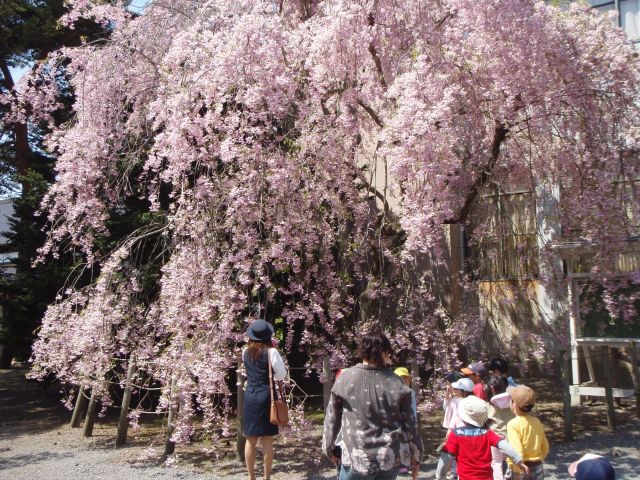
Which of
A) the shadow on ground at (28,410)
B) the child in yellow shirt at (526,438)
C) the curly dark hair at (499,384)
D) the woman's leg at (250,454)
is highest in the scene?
the curly dark hair at (499,384)

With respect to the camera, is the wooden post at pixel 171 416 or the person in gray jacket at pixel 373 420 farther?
the wooden post at pixel 171 416

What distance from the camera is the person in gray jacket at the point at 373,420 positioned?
339cm

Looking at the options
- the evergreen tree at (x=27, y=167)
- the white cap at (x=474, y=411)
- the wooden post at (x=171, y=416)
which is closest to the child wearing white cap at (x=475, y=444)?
the white cap at (x=474, y=411)

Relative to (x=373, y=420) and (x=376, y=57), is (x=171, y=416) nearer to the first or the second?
(x=373, y=420)

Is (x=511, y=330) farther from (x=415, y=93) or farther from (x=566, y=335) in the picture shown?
(x=415, y=93)

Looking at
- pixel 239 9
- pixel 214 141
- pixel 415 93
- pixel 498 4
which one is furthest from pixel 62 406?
pixel 498 4

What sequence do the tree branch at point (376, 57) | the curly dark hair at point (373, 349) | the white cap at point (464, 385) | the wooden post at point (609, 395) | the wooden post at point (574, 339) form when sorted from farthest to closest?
the wooden post at point (574, 339), the wooden post at point (609, 395), the tree branch at point (376, 57), the white cap at point (464, 385), the curly dark hair at point (373, 349)

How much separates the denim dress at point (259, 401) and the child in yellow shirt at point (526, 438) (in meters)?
2.10

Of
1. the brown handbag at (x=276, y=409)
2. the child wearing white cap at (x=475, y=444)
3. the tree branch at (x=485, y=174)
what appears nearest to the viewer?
the child wearing white cap at (x=475, y=444)

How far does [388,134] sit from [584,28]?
299cm

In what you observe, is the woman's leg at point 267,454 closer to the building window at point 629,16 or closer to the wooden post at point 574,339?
the wooden post at point 574,339

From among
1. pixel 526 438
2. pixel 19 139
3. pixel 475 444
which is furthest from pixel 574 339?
pixel 19 139

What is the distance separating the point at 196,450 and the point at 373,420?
4.55 m

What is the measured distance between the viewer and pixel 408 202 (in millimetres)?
6305
